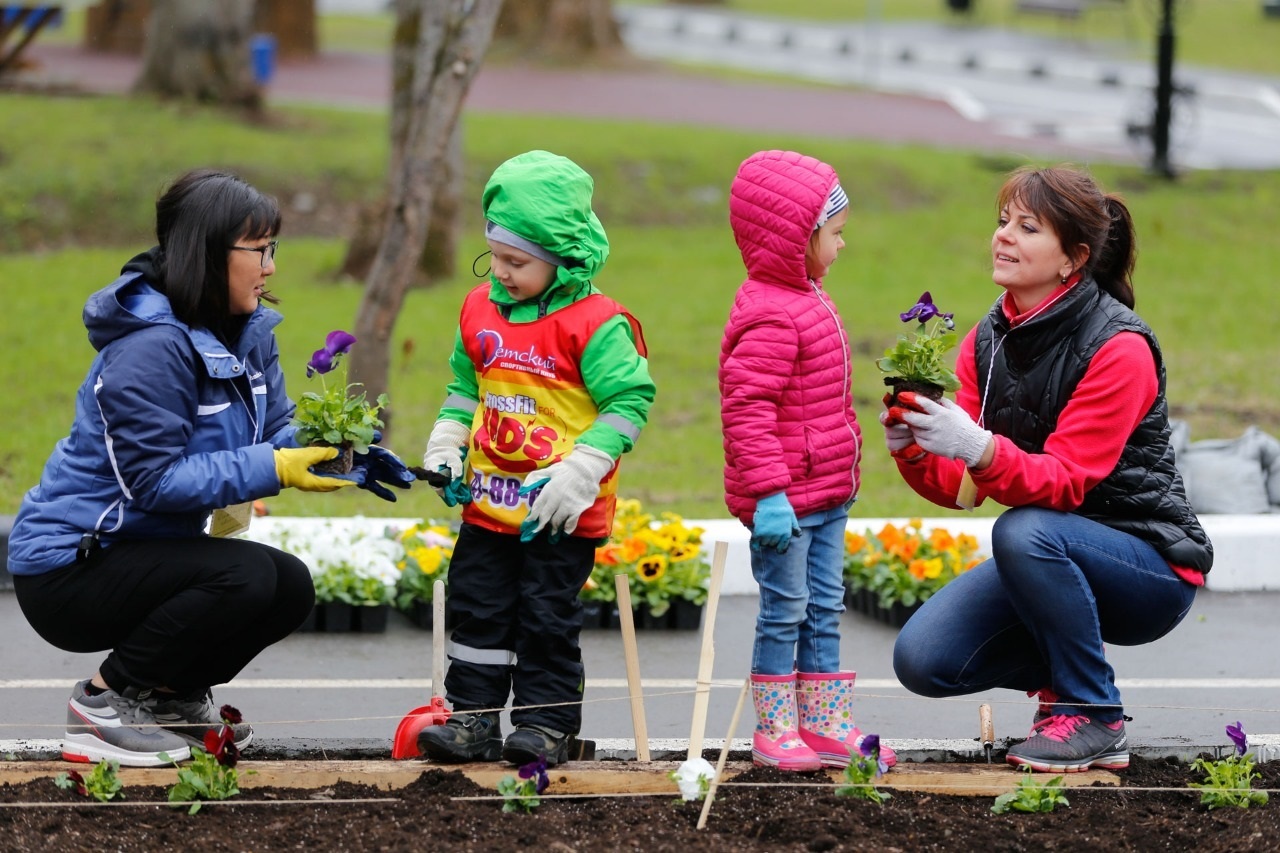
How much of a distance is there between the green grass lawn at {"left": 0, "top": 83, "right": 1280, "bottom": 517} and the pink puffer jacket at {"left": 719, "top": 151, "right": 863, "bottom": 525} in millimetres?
3485

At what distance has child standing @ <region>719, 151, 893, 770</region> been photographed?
4.16 metres

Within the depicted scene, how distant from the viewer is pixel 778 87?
953 inches

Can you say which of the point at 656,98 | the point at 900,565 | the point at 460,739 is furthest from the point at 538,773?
the point at 656,98

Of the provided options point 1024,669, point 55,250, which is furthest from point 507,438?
point 55,250

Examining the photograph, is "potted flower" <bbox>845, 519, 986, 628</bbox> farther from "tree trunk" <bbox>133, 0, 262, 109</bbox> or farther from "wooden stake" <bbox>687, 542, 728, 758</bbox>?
"tree trunk" <bbox>133, 0, 262, 109</bbox>

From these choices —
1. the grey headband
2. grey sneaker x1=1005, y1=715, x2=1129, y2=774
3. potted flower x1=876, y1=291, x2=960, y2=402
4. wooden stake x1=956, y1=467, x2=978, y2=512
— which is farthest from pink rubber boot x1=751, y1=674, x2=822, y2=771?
the grey headband

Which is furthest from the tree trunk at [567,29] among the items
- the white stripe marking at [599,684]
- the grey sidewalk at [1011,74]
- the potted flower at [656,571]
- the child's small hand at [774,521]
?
the child's small hand at [774,521]

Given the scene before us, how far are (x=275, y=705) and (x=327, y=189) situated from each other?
10.3 meters

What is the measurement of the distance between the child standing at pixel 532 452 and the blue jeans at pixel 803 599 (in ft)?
1.50

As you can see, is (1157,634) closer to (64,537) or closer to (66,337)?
A: (64,537)

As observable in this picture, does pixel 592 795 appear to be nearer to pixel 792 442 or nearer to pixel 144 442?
pixel 792 442

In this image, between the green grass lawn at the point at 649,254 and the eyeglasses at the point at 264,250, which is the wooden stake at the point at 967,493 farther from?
the green grass lawn at the point at 649,254

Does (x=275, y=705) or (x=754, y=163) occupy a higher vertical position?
(x=754, y=163)

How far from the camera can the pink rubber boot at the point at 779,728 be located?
4.33 metres
